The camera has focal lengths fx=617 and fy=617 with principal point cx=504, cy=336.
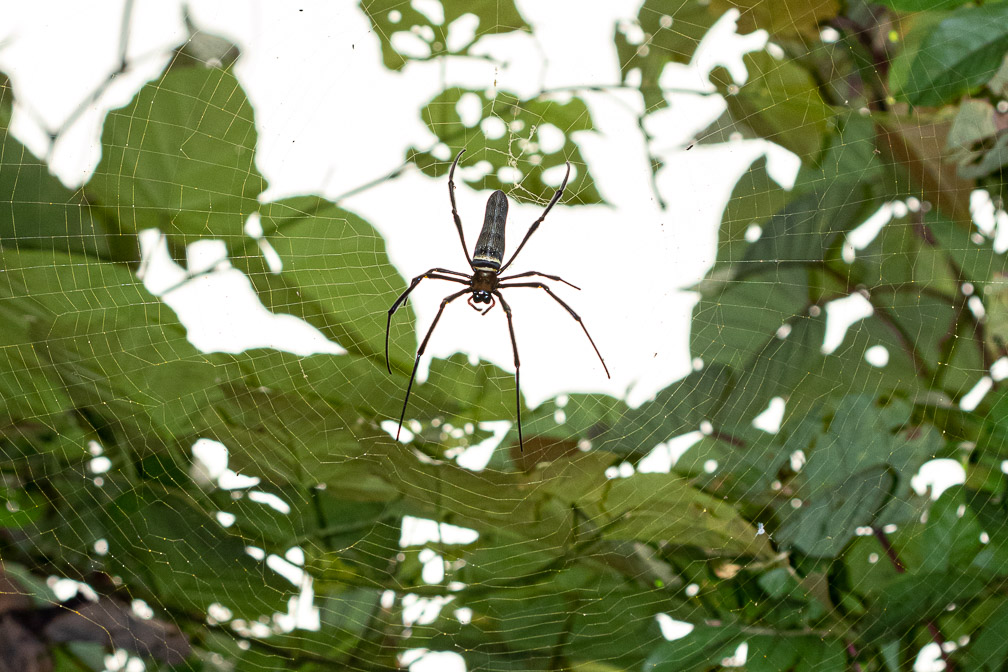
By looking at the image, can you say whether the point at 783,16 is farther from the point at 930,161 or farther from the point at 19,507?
the point at 19,507

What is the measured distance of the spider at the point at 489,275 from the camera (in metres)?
A: 2.11

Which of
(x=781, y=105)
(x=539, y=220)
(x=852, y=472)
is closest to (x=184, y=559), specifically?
(x=539, y=220)

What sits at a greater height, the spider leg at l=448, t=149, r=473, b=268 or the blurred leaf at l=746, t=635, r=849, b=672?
the spider leg at l=448, t=149, r=473, b=268

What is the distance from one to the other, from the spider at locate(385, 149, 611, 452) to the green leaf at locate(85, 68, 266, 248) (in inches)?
24.4

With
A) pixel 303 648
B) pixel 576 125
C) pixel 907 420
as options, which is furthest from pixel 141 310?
pixel 907 420

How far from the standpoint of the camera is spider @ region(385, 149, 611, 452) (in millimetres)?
2105

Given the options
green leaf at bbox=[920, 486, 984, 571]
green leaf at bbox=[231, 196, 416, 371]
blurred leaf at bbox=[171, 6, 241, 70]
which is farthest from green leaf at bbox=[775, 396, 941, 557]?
blurred leaf at bbox=[171, 6, 241, 70]

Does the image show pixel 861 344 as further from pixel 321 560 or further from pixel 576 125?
pixel 321 560

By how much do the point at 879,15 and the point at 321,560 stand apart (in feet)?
7.86

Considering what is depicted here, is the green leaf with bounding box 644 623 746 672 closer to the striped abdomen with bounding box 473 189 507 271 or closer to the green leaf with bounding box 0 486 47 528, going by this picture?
the striped abdomen with bounding box 473 189 507 271

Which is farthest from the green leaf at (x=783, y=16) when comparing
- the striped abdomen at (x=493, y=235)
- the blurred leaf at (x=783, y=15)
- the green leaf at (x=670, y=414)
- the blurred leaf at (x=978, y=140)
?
the green leaf at (x=670, y=414)

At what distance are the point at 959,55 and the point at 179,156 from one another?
2.14m

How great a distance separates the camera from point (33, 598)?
183 centimetres

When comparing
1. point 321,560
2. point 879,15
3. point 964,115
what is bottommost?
point 321,560
